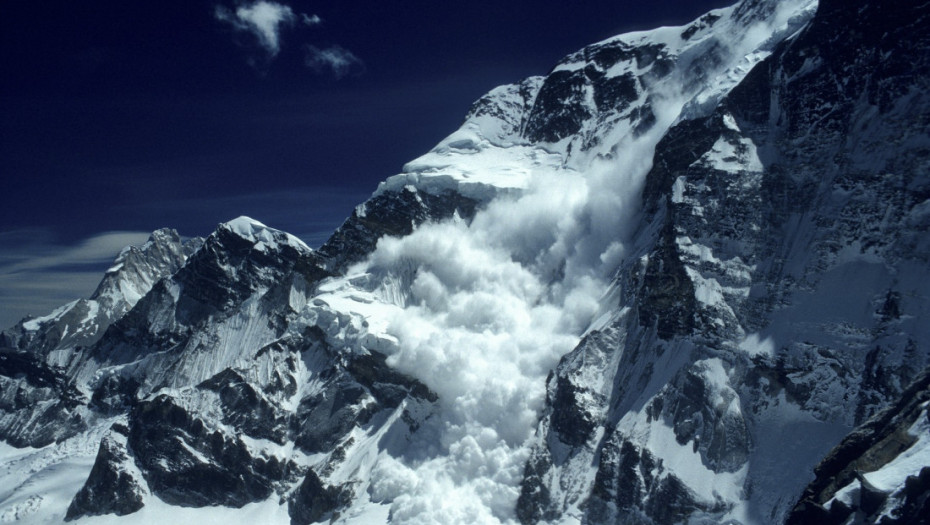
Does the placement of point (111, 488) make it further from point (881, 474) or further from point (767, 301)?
point (881, 474)

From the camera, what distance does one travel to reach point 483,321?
144875 millimetres

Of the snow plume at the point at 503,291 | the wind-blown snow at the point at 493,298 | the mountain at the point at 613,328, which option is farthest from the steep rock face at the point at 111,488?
the snow plume at the point at 503,291

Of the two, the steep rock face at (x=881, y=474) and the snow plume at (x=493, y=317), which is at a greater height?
the steep rock face at (x=881, y=474)

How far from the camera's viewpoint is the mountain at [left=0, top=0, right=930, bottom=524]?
79.4 meters

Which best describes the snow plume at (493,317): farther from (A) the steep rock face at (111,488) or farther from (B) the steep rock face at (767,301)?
(A) the steep rock face at (111,488)

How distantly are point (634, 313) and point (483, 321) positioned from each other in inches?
1754

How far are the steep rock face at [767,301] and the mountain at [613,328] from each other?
0.39 m

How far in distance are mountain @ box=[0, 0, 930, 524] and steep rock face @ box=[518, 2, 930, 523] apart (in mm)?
388

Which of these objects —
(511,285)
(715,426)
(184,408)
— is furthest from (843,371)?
(184,408)

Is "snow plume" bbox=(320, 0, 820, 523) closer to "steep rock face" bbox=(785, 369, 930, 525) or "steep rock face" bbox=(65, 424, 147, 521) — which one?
"steep rock face" bbox=(65, 424, 147, 521)

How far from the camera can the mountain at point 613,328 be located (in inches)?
3127

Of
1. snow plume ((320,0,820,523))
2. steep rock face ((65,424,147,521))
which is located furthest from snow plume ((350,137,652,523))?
steep rock face ((65,424,147,521))

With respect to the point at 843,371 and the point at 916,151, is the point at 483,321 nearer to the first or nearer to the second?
the point at 843,371

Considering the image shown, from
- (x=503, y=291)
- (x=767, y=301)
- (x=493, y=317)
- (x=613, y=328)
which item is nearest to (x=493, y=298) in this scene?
(x=503, y=291)
